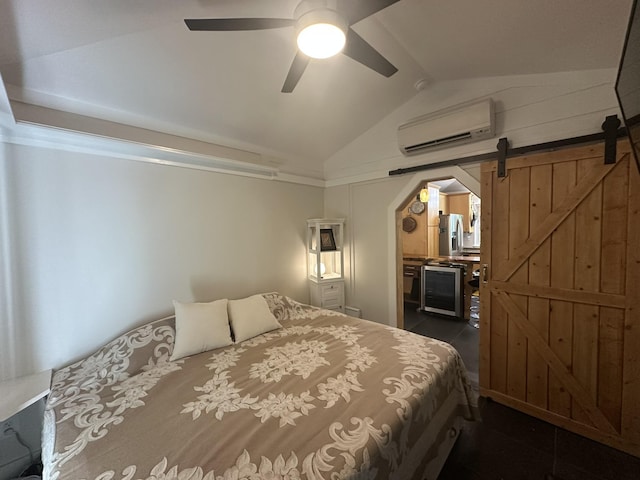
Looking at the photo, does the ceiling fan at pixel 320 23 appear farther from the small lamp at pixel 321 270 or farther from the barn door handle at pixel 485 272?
the small lamp at pixel 321 270

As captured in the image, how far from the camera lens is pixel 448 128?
93.7 inches

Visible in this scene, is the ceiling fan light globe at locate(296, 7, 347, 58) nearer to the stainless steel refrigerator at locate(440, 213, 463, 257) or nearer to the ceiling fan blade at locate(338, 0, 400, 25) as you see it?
the ceiling fan blade at locate(338, 0, 400, 25)

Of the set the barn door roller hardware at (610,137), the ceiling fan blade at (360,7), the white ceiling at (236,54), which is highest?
the white ceiling at (236,54)

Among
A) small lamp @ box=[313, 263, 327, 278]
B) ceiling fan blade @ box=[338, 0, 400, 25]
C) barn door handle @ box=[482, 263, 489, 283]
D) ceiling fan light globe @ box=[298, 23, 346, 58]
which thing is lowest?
small lamp @ box=[313, 263, 327, 278]

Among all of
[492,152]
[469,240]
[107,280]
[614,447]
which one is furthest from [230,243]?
[469,240]

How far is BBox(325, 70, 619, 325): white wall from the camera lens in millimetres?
1899

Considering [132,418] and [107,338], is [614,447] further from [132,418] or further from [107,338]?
[107,338]

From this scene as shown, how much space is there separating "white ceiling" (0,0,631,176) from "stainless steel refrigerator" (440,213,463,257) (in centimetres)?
325

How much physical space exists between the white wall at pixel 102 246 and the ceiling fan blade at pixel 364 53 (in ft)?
5.66

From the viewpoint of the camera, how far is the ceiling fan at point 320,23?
3.71 ft

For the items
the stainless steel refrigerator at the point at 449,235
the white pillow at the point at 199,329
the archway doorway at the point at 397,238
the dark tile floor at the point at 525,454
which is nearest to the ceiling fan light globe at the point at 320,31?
the archway doorway at the point at 397,238

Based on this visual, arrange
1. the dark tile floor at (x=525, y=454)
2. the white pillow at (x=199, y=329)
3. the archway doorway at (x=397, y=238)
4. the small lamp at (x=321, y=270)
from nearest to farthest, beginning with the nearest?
the dark tile floor at (x=525, y=454) < the white pillow at (x=199, y=329) < the archway doorway at (x=397, y=238) < the small lamp at (x=321, y=270)

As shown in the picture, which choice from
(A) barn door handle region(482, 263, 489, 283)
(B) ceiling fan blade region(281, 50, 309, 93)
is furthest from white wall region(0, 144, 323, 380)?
(A) barn door handle region(482, 263, 489, 283)

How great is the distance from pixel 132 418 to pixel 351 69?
2763mm
